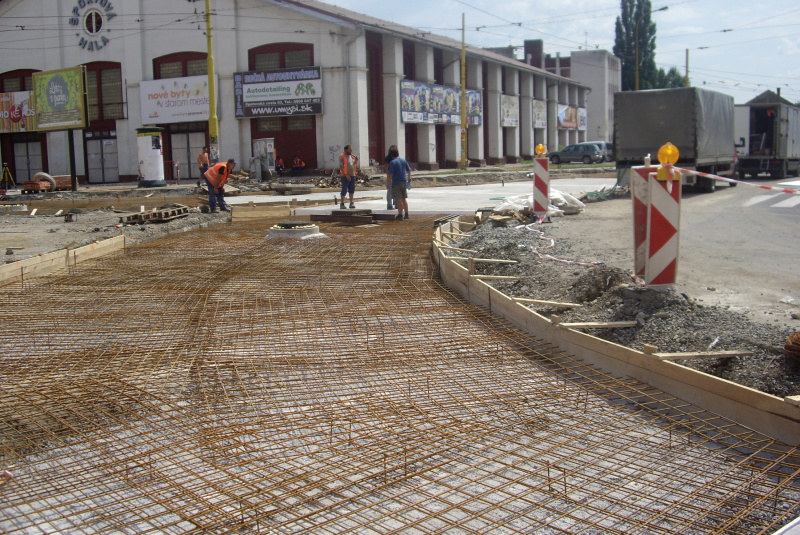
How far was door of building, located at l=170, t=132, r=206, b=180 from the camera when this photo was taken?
3644 centimetres

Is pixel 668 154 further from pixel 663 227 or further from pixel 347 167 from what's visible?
pixel 347 167

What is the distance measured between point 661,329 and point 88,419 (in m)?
3.93

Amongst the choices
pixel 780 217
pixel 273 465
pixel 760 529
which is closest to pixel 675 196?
pixel 760 529

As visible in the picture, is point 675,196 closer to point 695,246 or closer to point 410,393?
point 410,393

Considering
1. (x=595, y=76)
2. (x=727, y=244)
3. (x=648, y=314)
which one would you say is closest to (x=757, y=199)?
(x=727, y=244)

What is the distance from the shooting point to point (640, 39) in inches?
2945

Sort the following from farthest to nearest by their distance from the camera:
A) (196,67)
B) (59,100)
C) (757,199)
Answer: (196,67) → (59,100) → (757,199)

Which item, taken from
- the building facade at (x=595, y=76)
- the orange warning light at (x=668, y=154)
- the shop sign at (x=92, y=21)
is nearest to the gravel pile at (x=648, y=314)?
the orange warning light at (x=668, y=154)

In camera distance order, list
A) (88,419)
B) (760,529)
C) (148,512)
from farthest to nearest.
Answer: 1. (88,419)
2. (148,512)
3. (760,529)

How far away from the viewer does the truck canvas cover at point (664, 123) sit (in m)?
19.0

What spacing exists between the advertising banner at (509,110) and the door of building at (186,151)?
67.8 feet

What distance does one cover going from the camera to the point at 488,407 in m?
4.39

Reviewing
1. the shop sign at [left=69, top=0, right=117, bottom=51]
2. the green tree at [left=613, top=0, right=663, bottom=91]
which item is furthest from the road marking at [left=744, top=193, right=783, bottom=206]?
the green tree at [left=613, top=0, right=663, bottom=91]

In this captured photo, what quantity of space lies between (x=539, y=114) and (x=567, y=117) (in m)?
7.00
